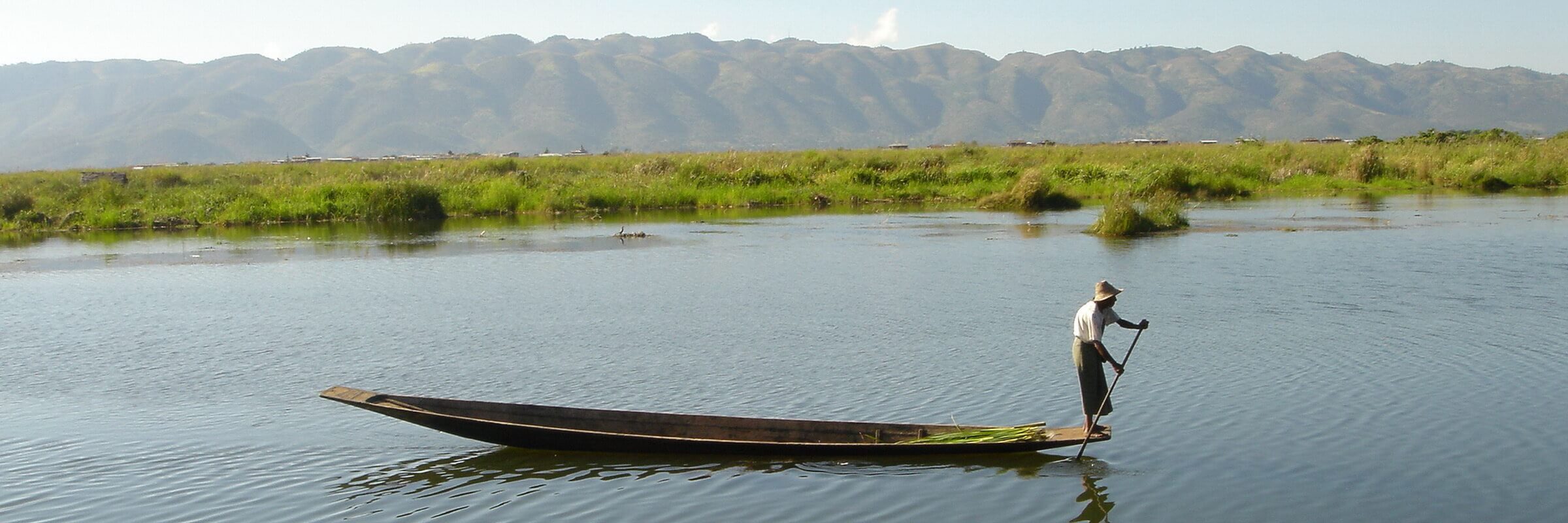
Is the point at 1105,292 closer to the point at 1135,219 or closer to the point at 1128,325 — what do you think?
the point at 1128,325

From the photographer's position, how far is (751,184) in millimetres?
53375

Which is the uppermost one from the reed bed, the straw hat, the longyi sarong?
the reed bed

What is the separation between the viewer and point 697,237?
35.3m

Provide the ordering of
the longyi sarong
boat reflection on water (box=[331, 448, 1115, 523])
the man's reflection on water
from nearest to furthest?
the man's reflection on water → boat reflection on water (box=[331, 448, 1115, 523]) → the longyi sarong

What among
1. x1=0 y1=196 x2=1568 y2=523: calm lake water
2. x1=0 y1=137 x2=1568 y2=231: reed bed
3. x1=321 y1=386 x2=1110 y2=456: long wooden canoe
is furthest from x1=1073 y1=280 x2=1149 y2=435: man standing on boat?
x1=0 y1=137 x2=1568 y2=231: reed bed

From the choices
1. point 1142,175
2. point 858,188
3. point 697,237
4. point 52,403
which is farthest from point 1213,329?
point 858,188

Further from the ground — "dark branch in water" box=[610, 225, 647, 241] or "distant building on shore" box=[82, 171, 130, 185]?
"distant building on shore" box=[82, 171, 130, 185]

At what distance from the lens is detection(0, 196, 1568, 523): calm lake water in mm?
10617

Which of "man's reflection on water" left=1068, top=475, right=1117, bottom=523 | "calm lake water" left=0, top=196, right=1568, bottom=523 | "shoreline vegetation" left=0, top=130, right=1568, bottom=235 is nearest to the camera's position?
"man's reflection on water" left=1068, top=475, right=1117, bottom=523

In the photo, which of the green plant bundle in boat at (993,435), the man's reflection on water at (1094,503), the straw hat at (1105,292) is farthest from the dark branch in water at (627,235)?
the man's reflection on water at (1094,503)

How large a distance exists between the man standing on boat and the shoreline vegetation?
25.0 meters

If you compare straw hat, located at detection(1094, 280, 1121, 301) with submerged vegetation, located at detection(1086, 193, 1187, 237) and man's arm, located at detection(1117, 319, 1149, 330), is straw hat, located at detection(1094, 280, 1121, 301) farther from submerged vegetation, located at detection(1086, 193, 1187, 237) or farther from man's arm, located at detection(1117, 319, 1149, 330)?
submerged vegetation, located at detection(1086, 193, 1187, 237)

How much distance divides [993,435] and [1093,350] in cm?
107

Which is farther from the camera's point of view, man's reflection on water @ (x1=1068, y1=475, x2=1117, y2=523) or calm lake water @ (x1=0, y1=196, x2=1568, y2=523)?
calm lake water @ (x1=0, y1=196, x2=1568, y2=523)
